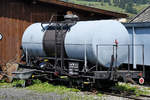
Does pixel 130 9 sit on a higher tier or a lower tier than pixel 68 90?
higher

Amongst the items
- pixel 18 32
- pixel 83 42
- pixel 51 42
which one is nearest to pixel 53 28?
pixel 51 42

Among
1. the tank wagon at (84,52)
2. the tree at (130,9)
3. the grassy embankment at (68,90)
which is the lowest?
the grassy embankment at (68,90)

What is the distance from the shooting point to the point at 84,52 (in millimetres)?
12305

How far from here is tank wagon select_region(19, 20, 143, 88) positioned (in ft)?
39.2

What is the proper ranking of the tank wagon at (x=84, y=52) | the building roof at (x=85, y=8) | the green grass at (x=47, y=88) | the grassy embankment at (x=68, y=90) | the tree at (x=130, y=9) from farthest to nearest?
the tree at (x=130, y=9), the building roof at (x=85, y=8), the green grass at (x=47, y=88), the tank wagon at (x=84, y=52), the grassy embankment at (x=68, y=90)

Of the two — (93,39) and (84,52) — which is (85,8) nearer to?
(84,52)

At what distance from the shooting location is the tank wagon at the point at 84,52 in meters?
12.0

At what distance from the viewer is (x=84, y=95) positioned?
11711 mm

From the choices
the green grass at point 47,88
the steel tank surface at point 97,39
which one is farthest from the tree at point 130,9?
the steel tank surface at point 97,39

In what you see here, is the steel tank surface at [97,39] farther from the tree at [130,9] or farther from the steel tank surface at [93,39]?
the tree at [130,9]

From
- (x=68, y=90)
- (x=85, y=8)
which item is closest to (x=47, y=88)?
(x=68, y=90)

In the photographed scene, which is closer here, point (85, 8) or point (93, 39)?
point (93, 39)

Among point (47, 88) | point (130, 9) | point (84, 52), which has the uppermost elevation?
point (130, 9)

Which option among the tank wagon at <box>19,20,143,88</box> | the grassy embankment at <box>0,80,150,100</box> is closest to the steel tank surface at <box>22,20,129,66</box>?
the tank wagon at <box>19,20,143,88</box>
